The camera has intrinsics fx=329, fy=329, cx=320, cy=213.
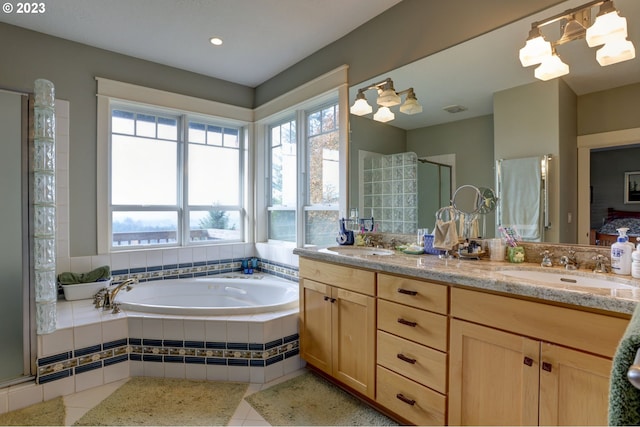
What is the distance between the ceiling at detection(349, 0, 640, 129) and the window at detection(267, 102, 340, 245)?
0.61 meters

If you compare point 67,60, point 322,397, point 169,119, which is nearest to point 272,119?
point 169,119

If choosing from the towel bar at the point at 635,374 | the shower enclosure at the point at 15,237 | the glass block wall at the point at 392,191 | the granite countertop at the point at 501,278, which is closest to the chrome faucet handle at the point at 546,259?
the granite countertop at the point at 501,278

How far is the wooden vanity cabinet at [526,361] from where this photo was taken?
1.07 m

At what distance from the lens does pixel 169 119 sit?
3367mm

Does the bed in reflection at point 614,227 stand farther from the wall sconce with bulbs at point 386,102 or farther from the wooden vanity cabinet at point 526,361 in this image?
the wall sconce with bulbs at point 386,102

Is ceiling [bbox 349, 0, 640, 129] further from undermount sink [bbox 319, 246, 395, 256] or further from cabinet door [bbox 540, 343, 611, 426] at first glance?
cabinet door [bbox 540, 343, 611, 426]

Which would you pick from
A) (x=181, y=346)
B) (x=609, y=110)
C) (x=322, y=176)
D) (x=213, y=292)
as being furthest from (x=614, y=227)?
(x=213, y=292)

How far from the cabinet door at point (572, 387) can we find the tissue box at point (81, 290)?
9.99 feet

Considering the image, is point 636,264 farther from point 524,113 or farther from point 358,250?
point 358,250

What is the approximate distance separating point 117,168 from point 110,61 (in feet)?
3.09

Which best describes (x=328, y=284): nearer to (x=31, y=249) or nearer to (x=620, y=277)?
(x=620, y=277)

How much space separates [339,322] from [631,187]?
157 centimetres

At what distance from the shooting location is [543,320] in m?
1.17

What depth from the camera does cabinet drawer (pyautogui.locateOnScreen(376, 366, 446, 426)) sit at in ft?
4.90
